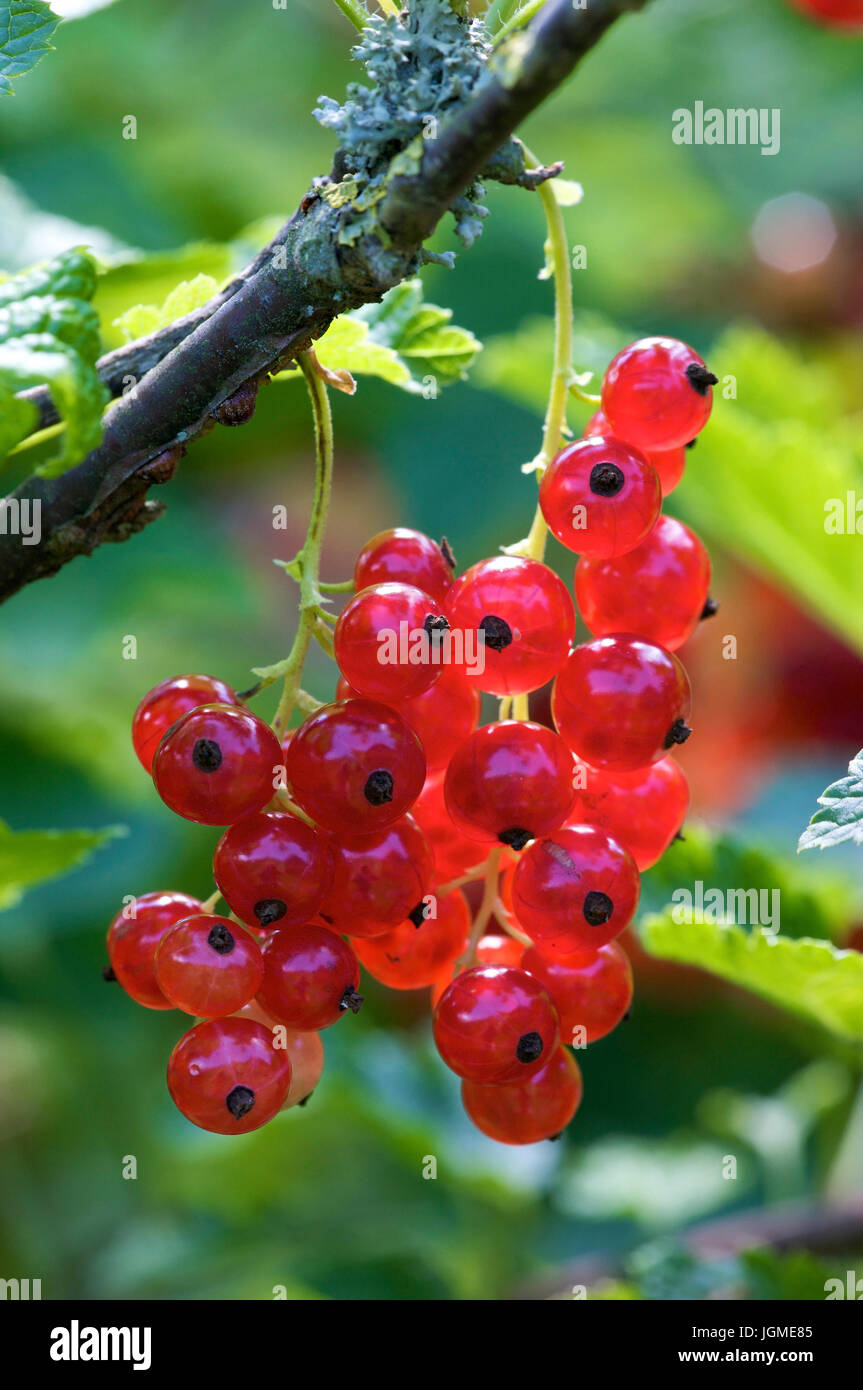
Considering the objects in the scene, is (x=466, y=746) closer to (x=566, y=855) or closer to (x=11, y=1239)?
(x=566, y=855)

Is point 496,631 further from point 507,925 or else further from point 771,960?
point 771,960

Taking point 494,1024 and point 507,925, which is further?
point 507,925

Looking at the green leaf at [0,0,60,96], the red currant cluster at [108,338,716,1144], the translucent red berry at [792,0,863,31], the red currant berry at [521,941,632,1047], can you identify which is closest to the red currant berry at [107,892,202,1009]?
the red currant cluster at [108,338,716,1144]

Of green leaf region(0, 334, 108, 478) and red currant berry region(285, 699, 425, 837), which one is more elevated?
green leaf region(0, 334, 108, 478)

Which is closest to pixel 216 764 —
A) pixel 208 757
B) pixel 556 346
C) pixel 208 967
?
pixel 208 757

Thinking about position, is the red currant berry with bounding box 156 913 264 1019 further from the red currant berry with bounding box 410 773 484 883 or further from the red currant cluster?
the red currant berry with bounding box 410 773 484 883

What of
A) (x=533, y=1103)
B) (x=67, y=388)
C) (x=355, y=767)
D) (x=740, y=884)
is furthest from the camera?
(x=740, y=884)

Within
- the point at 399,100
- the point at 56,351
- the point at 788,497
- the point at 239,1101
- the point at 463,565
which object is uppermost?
Answer: the point at 463,565
